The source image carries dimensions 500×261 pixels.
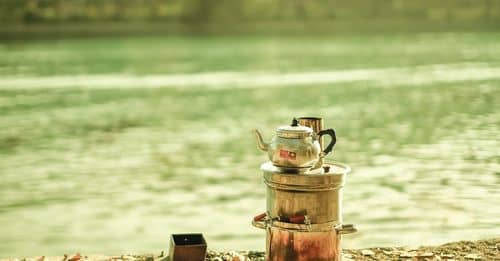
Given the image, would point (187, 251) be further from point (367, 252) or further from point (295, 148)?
point (367, 252)

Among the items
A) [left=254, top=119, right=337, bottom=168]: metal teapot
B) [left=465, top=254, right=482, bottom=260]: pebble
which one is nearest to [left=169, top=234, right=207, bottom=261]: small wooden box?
[left=254, top=119, right=337, bottom=168]: metal teapot

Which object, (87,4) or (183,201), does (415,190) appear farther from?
(87,4)

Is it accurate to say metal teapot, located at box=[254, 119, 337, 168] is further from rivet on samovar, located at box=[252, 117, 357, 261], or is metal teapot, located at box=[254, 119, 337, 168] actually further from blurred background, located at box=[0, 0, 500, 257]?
blurred background, located at box=[0, 0, 500, 257]

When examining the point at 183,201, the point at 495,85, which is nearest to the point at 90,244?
the point at 183,201

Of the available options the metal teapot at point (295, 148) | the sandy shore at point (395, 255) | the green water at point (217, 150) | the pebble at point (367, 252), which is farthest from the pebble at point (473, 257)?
the metal teapot at point (295, 148)

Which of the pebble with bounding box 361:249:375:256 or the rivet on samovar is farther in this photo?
the pebble with bounding box 361:249:375:256

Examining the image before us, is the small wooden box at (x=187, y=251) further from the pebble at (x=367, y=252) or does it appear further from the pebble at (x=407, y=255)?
the pebble at (x=407, y=255)

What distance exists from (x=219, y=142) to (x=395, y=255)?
694 cm

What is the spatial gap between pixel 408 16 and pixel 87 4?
29544 mm

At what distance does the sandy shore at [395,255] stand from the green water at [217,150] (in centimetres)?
90

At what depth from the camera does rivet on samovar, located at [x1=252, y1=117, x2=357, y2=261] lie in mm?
5113

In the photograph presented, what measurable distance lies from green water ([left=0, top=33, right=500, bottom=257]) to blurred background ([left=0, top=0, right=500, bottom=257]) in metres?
0.03

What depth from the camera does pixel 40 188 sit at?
9789 millimetres

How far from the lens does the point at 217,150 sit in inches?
477
